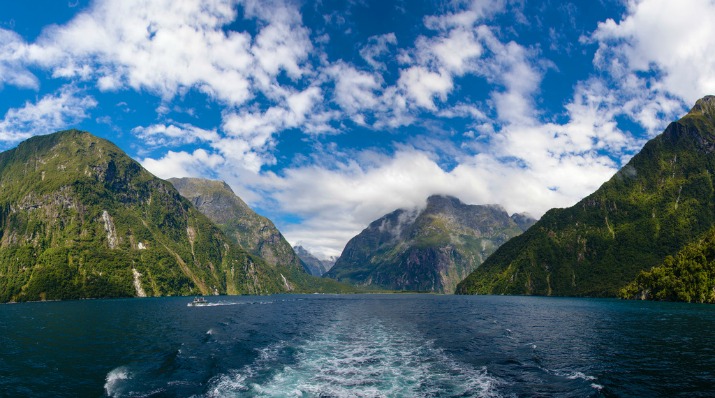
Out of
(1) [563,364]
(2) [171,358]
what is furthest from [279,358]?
(1) [563,364]

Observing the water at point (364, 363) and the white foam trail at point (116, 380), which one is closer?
the white foam trail at point (116, 380)

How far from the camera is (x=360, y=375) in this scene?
47.2 metres

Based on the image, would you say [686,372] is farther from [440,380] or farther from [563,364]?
[440,380]

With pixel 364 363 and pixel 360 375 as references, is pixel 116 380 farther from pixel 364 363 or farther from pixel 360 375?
pixel 364 363

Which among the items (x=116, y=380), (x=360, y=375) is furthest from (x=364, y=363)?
(x=116, y=380)

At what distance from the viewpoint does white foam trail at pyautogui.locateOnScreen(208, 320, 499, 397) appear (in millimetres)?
41062

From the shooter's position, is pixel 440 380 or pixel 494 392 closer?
pixel 494 392

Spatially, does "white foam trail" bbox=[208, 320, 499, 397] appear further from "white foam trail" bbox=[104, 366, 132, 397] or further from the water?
"white foam trail" bbox=[104, 366, 132, 397]

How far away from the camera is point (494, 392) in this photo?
40125mm

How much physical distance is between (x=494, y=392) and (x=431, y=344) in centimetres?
3143

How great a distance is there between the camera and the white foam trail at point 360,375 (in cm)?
4106

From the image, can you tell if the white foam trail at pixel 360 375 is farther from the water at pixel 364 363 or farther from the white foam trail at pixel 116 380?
the white foam trail at pixel 116 380

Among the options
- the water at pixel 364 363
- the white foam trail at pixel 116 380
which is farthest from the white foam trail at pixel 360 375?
the white foam trail at pixel 116 380

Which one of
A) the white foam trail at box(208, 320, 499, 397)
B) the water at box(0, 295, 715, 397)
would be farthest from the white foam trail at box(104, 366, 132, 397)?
the white foam trail at box(208, 320, 499, 397)
